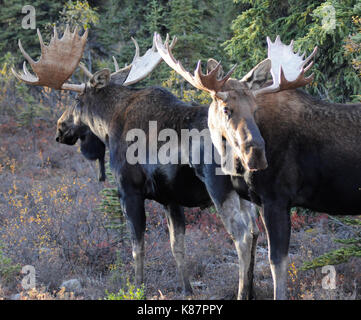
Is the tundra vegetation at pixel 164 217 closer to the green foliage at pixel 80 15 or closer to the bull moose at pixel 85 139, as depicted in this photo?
the green foliage at pixel 80 15

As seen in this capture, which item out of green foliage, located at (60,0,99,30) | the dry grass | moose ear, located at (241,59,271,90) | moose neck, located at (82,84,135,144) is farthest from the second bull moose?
green foliage, located at (60,0,99,30)

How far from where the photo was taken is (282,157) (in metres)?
5.07

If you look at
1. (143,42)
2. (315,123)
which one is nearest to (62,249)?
(315,123)

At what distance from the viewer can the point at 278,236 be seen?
5.05 metres

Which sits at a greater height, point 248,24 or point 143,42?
point 143,42

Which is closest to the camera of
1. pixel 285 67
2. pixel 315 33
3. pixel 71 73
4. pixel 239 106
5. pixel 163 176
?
pixel 239 106

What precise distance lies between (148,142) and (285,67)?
1.77 meters

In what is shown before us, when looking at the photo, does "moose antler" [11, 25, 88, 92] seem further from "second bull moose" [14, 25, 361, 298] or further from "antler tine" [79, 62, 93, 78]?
"second bull moose" [14, 25, 361, 298]

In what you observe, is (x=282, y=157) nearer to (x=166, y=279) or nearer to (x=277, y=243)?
(x=277, y=243)

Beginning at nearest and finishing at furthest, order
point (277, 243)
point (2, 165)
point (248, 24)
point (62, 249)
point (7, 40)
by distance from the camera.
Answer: point (277, 243), point (62, 249), point (248, 24), point (2, 165), point (7, 40)

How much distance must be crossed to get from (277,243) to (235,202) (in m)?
0.82

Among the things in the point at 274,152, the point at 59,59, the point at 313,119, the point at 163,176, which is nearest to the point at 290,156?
the point at 274,152

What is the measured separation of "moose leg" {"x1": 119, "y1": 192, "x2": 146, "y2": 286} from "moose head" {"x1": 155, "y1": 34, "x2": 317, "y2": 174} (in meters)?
1.53

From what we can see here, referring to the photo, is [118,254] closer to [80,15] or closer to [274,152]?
[274,152]
